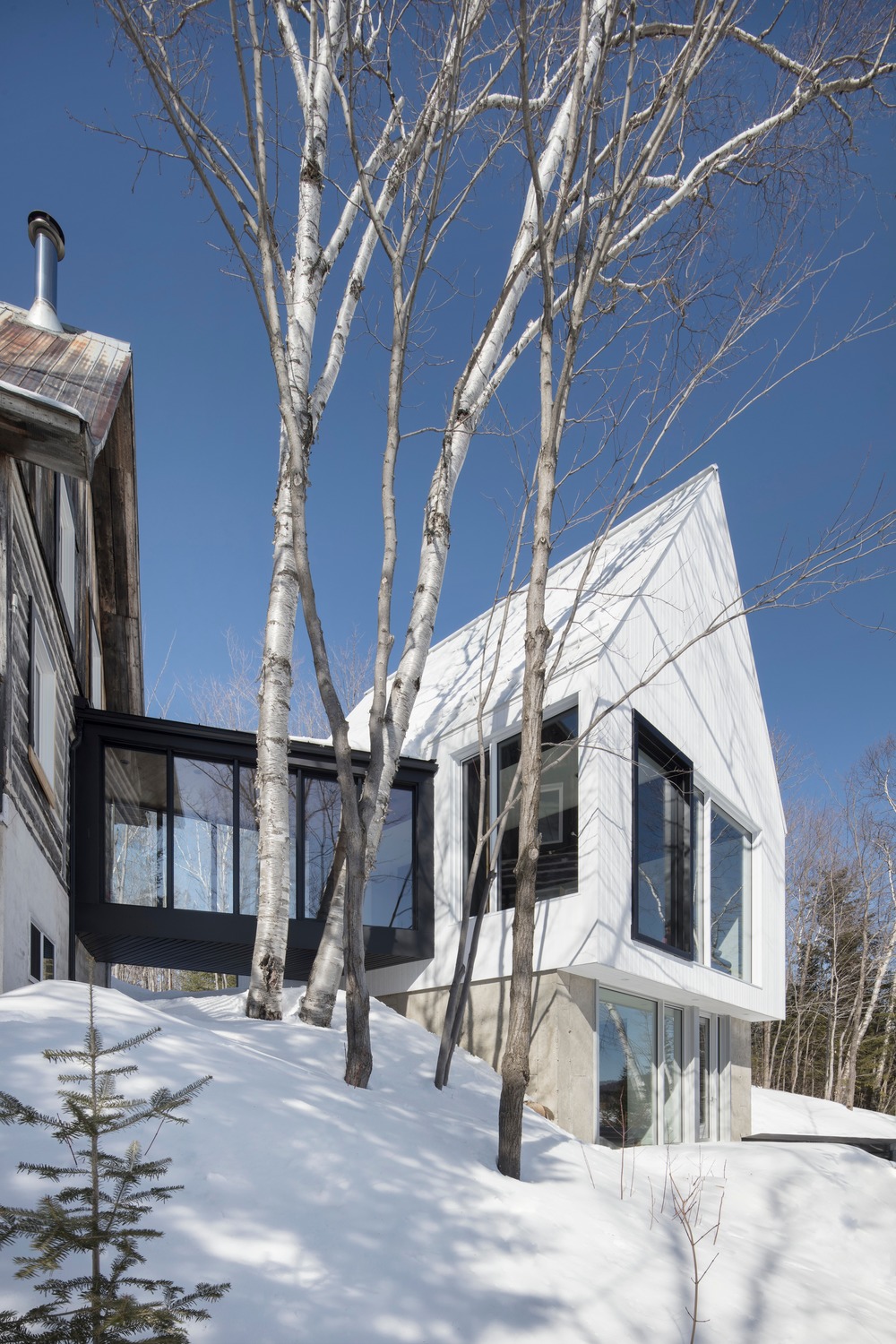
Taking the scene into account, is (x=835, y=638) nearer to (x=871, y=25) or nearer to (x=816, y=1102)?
(x=816, y=1102)

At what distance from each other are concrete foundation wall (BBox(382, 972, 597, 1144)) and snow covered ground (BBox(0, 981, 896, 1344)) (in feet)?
6.76

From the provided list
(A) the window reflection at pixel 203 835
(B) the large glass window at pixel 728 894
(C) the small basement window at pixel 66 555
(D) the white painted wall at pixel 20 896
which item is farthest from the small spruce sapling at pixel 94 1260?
(B) the large glass window at pixel 728 894

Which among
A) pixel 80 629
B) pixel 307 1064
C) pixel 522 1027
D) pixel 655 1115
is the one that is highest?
pixel 80 629

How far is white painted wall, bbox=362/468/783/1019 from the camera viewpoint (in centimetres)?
875

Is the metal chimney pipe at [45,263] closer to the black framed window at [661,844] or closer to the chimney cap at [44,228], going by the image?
the chimney cap at [44,228]

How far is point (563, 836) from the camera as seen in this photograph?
29.9ft

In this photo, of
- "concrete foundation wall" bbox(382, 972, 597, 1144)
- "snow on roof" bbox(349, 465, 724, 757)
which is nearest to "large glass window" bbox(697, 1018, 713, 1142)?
"concrete foundation wall" bbox(382, 972, 597, 1144)

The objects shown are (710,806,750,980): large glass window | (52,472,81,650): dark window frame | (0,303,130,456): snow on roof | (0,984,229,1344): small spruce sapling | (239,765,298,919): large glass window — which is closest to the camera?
(0,984,229,1344): small spruce sapling

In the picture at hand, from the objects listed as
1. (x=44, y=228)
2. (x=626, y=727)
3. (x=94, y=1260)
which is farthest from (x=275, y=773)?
(x=44, y=228)

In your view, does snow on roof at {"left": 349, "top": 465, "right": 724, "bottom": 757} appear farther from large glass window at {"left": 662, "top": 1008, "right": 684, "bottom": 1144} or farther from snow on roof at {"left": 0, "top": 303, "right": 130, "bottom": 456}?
large glass window at {"left": 662, "top": 1008, "right": 684, "bottom": 1144}

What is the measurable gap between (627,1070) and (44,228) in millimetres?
10233

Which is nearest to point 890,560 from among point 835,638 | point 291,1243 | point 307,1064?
point 307,1064

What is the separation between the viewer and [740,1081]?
1216cm

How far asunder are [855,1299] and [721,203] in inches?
358
